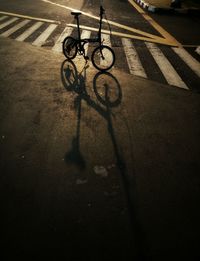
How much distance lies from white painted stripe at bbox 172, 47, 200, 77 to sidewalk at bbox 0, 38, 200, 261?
6.57 ft

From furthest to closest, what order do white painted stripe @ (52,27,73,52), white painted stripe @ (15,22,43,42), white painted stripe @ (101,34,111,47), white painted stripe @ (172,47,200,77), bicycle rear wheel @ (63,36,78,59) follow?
1. white painted stripe @ (15,22,43,42)
2. white painted stripe @ (101,34,111,47)
3. white painted stripe @ (52,27,73,52)
4. white painted stripe @ (172,47,200,77)
5. bicycle rear wheel @ (63,36,78,59)

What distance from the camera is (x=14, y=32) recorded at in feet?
39.8

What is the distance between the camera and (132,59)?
9.19 metres

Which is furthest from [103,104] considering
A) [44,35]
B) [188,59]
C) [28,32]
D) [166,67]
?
[28,32]

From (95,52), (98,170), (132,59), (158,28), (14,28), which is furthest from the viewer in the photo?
(158,28)

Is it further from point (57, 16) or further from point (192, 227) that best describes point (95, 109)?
point (57, 16)

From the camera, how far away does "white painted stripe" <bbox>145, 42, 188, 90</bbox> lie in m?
7.70

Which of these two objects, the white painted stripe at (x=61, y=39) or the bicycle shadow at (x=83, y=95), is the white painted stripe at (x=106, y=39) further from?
the bicycle shadow at (x=83, y=95)

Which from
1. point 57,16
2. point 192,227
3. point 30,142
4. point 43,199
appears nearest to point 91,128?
point 30,142

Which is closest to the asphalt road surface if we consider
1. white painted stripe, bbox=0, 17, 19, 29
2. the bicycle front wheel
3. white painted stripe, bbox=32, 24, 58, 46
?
the bicycle front wheel

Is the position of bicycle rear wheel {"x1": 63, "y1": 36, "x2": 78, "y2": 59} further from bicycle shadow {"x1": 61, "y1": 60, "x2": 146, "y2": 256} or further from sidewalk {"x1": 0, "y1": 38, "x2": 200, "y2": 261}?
sidewalk {"x1": 0, "y1": 38, "x2": 200, "y2": 261}

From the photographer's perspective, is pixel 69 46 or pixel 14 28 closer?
pixel 69 46

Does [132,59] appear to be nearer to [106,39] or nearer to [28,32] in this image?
[106,39]

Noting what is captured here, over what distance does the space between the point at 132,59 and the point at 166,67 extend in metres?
1.33
